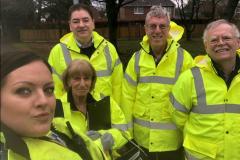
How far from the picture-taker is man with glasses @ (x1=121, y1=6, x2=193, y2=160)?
4.30m

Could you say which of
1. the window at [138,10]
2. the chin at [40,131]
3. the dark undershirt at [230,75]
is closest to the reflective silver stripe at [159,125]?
the dark undershirt at [230,75]

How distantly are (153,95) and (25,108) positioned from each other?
265 centimetres

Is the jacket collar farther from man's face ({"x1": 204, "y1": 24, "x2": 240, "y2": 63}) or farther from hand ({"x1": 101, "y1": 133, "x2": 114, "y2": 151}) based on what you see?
hand ({"x1": 101, "y1": 133, "x2": 114, "y2": 151})

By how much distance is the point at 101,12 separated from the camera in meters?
48.9

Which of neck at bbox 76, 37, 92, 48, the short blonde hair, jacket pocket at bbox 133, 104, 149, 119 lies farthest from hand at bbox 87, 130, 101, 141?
neck at bbox 76, 37, 92, 48

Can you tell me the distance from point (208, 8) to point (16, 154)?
51482mm

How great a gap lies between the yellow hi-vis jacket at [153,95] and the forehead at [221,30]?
657 mm

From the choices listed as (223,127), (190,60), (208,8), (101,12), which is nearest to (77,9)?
(190,60)

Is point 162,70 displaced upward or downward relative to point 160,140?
upward

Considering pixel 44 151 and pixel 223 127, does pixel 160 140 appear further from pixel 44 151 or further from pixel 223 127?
pixel 44 151

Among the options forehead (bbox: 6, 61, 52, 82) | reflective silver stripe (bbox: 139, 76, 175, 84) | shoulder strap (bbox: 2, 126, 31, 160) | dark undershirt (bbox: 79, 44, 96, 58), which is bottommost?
reflective silver stripe (bbox: 139, 76, 175, 84)

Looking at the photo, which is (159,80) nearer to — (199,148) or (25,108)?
(199,148)

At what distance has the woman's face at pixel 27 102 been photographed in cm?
174

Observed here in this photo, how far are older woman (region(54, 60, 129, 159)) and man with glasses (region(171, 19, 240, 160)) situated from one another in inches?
26.2
